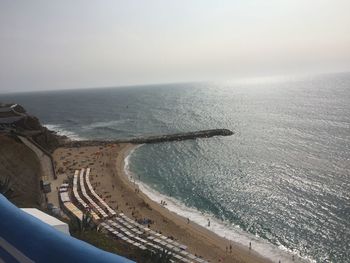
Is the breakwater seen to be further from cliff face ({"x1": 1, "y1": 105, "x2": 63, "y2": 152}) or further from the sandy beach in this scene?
the sandy beach

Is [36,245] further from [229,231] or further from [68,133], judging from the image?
[68,133]

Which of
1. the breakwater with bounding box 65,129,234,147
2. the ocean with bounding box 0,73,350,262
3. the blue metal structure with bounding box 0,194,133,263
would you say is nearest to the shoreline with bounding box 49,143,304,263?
the ocean with bounding box 0,73,350,262

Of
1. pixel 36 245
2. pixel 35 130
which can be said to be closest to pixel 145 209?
pixel 36 245

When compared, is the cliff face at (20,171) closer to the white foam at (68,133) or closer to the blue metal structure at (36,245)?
the blue metal structure at (36,245)

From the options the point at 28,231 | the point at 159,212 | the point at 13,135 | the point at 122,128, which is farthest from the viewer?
the point at 122,128

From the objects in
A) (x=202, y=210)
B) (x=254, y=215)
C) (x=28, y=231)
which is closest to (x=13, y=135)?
(x=202, y=210)

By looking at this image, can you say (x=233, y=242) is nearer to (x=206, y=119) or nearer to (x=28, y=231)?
(x=28, y=231)
